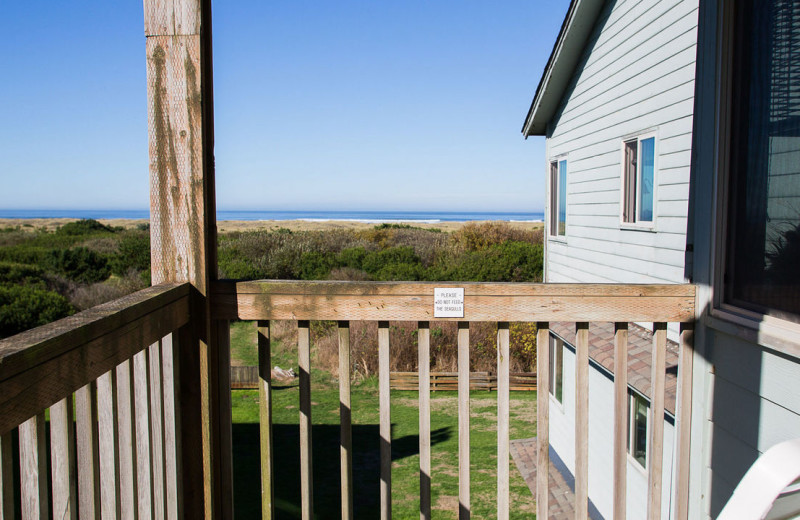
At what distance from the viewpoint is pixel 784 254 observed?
162 cm

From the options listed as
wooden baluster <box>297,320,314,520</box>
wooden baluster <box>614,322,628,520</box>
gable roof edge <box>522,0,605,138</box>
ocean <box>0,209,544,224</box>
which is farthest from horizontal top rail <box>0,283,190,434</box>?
ocean <box>0,209,544,224</box>

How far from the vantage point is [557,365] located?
29.2 feet

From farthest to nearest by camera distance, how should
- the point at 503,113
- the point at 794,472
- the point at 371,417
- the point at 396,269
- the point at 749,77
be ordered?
the point at 503,113 < the point at 396,269 < the point at 371,417 < the point at 749,77 < the point at 794,472

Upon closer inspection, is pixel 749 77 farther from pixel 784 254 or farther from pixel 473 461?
pixel 473 461

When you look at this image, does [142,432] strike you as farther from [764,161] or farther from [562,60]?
[562,60]

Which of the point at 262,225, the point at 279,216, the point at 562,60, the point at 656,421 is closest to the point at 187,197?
the point at 656,421

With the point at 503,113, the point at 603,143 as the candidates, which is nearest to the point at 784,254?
the point at 603,143

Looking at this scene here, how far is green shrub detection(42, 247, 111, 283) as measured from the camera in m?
15.3

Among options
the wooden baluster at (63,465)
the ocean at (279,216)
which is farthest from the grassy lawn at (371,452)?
the ocean at (279,216)

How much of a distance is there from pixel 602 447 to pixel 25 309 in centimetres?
826

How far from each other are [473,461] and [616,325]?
21.6 ft

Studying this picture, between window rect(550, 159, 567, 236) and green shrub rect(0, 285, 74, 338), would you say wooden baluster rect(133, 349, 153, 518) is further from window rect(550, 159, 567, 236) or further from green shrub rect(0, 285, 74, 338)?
green shrub rect(0, 285, 74, 338)

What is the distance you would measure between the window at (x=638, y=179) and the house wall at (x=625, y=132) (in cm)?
11

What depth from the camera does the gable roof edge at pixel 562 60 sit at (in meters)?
7.10
